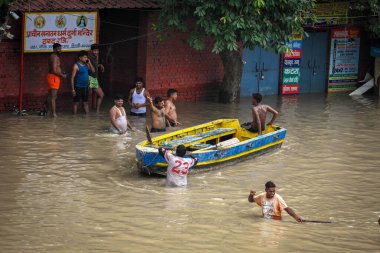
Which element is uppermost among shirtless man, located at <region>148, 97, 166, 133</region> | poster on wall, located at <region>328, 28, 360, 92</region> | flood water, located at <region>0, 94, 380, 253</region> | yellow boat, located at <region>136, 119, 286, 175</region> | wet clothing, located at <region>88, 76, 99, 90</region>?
poster on wall, located at <region>328, 28, 360, 92</region>

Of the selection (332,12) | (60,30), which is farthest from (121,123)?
(332,12)

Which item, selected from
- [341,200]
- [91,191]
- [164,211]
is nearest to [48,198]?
[91,191]

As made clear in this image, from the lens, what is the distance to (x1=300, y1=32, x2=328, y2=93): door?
2656 centimetres

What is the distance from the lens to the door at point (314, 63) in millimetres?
26562

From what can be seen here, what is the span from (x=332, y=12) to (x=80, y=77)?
884 cm

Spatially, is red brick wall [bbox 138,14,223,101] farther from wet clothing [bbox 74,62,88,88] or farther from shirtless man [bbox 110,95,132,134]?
shirtless man [bbox 110,95,132,134]

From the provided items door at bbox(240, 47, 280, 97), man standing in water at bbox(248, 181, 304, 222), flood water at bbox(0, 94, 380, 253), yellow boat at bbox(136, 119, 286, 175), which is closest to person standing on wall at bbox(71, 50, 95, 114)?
flood water at bbox(0, 94, 380, 253)

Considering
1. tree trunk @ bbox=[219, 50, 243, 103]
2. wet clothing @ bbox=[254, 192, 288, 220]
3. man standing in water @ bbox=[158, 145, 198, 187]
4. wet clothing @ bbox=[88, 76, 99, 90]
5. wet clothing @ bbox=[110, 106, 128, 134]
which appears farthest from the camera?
tree trunk @ bbox=[219, 50, 243, 103]

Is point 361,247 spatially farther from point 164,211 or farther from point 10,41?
point 10,41

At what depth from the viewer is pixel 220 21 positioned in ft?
65.9

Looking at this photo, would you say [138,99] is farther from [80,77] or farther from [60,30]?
[60,30]

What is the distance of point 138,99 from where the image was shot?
65.2ft

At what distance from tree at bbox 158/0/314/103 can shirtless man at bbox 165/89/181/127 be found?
73.4 inches

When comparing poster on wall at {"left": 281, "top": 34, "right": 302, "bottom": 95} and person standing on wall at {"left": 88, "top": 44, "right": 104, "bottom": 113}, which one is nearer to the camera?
person standing on wall at {"left": 88, "top": 44, "right": 104, "bottom": 113}
